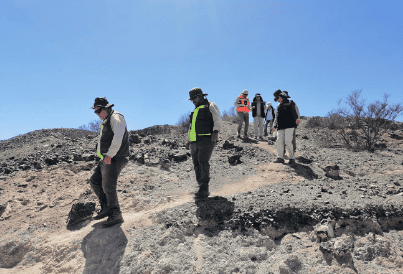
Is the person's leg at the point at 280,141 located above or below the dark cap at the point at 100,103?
below

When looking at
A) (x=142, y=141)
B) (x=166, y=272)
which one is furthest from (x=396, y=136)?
(x=166, y=272)

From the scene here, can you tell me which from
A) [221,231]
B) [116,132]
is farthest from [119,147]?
[221,231]

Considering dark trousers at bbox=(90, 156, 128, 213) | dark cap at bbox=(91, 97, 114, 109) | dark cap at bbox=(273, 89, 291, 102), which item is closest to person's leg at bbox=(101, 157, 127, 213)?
dark trousers at bbox=(90, 156, 128, 213)

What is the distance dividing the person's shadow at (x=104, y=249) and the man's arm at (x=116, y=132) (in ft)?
4.05

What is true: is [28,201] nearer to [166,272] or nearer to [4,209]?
[4,209]

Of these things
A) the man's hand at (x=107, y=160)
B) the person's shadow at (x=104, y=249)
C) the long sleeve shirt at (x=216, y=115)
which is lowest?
the person's shadow at (x=104, y=249)

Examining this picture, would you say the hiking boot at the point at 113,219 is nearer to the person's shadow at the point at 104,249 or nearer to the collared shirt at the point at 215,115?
the person's shadow at the point at 104,249

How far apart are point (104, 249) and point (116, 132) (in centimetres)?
170

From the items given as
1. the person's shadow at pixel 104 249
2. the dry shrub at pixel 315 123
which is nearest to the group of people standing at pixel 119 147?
the person's shadow at pixel 104 249

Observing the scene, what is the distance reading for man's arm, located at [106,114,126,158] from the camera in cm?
369

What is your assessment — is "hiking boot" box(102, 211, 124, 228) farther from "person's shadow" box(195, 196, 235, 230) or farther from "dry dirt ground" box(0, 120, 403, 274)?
"person's shadow" box(195, 196, 235, 230)

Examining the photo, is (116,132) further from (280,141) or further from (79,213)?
(280,141)

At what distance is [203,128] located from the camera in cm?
441

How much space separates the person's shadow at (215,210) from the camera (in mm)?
3827
